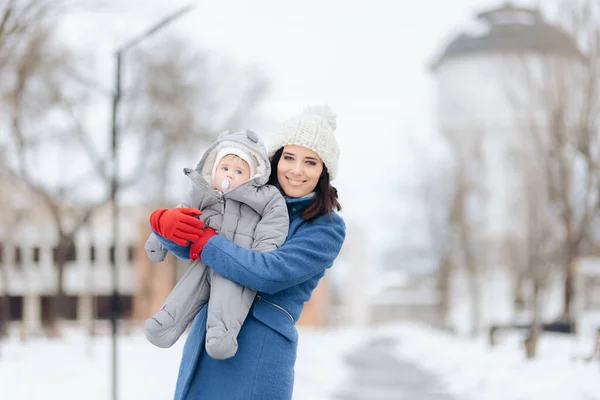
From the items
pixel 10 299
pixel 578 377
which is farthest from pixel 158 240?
pixel 10 299

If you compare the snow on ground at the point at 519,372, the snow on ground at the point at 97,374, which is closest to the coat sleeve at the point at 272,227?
the snow on ground at the point at 519,372

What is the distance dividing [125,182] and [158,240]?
27.7m

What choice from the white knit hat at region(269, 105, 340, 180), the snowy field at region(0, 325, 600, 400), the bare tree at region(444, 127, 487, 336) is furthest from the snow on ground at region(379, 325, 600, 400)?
the bare tree at region(444, 127, 487, 336)

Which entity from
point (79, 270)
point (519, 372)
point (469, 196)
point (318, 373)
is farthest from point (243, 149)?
point (79, 270)

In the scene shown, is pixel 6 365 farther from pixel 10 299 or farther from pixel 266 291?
pixel 10 299

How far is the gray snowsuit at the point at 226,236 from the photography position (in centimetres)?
337

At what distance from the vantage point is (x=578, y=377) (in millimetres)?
12578

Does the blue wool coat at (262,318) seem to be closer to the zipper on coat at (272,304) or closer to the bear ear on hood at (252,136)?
the zipper on coat at (272,304)

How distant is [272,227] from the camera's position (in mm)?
3469

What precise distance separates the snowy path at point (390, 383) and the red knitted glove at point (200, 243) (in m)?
10.8

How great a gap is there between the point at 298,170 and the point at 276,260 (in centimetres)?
39

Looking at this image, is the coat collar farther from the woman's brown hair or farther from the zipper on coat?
the zipper on coat

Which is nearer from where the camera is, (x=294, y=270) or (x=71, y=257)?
(x=294, y=270)

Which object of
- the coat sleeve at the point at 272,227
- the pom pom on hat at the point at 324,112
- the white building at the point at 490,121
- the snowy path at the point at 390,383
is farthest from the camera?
the white building at the point at 490,121
